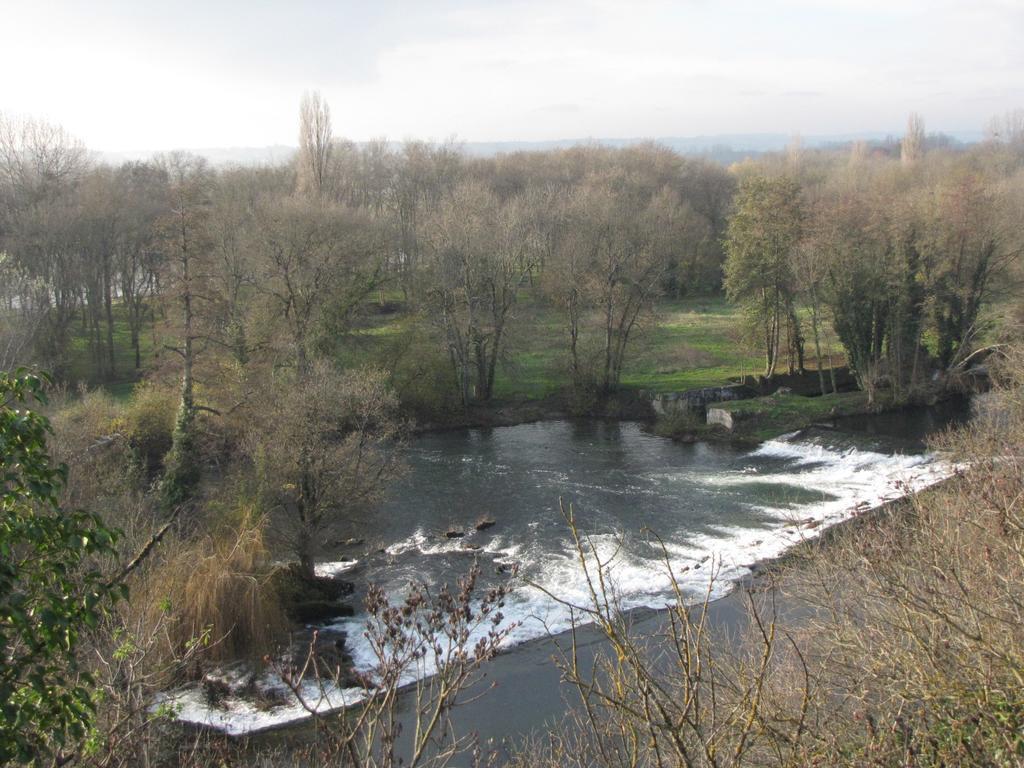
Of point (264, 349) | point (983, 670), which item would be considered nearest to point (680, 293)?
point (264, 349)

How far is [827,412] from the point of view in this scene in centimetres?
4016

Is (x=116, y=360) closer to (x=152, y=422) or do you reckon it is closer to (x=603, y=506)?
(x=152, y=422)

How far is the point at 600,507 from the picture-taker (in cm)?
2941

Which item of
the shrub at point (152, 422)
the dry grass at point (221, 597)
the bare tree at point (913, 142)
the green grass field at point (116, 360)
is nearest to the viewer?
the dry grass at point (221, 597)

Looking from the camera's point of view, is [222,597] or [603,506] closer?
[222,597]

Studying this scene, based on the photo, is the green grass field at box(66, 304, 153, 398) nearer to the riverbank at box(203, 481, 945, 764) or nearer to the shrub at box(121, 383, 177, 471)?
the shrub at box(121, 383, 177, 471)

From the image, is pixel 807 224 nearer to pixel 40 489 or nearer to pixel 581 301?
pixel 581 301

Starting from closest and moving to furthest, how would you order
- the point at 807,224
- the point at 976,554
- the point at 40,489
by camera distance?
the point at 40,489 → the point at 976,554 → the point at 807,224

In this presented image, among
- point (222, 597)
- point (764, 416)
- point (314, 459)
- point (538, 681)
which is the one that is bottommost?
point (538, 681)

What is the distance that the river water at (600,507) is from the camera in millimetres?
22094

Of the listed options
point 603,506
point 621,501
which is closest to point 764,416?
point 621,501

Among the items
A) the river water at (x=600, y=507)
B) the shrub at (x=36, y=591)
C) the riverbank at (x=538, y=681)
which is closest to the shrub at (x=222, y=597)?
the river water at (x=600, y=507)

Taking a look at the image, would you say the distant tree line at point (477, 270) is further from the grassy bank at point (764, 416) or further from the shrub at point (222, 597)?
the shrub at point (222, 597)

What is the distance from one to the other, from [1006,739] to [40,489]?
710cm
